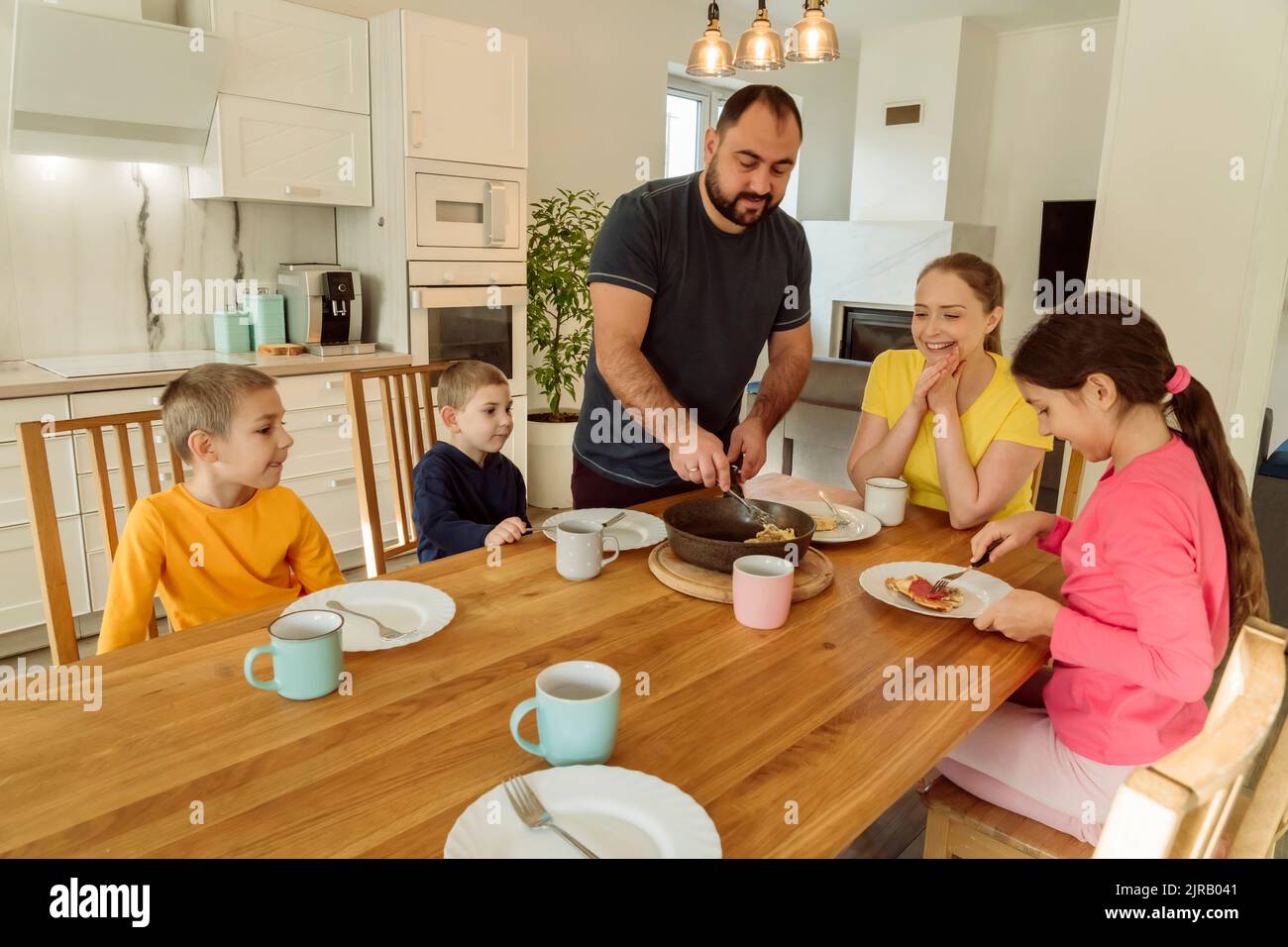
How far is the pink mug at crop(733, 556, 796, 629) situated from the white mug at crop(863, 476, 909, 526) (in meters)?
0.63

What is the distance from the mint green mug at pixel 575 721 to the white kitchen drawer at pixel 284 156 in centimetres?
317

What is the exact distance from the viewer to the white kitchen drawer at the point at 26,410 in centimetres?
274

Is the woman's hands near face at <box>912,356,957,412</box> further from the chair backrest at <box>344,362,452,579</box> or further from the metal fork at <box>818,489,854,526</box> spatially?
the chair backrest at <box>344,362,452,579</box>

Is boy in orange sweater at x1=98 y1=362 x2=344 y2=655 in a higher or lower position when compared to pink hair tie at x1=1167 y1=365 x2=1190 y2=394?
lower

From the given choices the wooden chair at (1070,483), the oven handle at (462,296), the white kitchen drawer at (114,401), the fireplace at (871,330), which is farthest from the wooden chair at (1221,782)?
the fireplace at (871,330)

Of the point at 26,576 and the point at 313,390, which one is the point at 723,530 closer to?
the point at 313,390

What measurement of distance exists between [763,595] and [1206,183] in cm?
296

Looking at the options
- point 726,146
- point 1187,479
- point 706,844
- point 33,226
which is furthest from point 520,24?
point 706,844

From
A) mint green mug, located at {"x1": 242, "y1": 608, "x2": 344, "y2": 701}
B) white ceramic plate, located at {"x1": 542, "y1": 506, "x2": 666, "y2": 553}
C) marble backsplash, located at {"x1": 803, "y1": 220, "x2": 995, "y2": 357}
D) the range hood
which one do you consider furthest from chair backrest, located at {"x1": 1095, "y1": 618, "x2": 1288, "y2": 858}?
marble backsplash, located at {"x1": 803, "y1": 220, "x2": 995, "y2": 357}

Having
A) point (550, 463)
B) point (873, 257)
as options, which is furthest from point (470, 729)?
point (873, 257)

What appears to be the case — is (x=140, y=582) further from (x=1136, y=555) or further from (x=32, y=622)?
(x=32, y=622)

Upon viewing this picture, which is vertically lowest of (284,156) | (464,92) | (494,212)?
(494,212)

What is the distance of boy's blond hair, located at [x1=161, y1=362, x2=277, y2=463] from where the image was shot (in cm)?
159

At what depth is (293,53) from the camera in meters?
3.43
